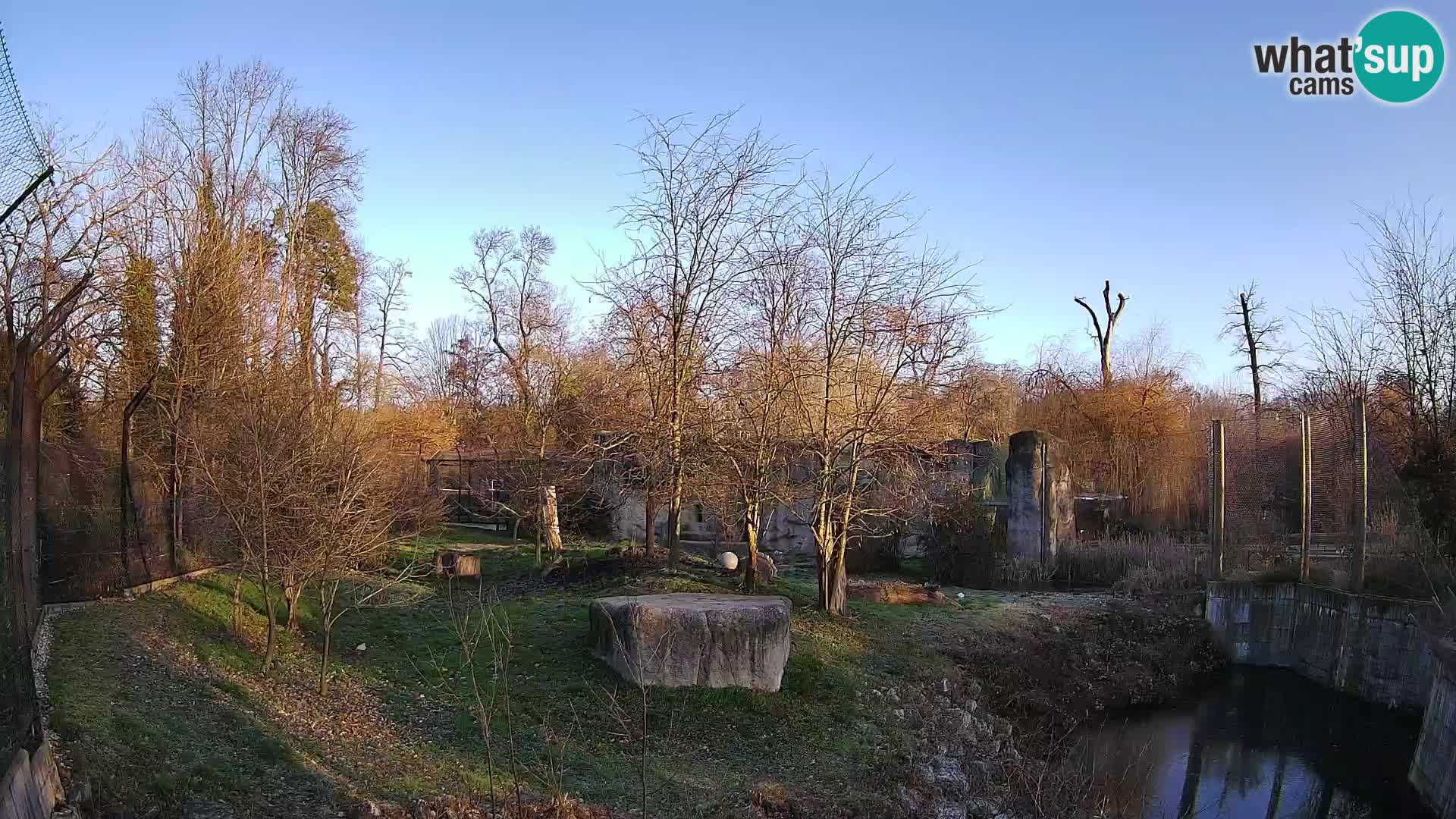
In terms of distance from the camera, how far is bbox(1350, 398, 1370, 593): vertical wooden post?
1255 cm

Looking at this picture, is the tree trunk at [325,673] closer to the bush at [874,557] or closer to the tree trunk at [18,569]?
the tree trunk at [18,569]

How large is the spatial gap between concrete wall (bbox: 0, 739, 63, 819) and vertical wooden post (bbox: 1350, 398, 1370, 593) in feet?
45.1

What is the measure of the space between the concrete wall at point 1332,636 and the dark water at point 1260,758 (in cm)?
32

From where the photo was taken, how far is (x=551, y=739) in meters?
8.05

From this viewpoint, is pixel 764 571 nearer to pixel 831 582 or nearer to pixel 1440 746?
pixel 831 582

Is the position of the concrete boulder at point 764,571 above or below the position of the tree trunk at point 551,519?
below

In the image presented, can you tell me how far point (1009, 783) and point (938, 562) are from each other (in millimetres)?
10688

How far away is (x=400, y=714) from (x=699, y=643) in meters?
2.76

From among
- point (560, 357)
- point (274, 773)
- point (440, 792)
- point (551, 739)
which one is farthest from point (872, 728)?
point (560, 357)

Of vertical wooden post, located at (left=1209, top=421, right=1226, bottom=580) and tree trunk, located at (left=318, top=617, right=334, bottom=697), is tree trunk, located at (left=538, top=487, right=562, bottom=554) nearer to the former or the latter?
tree trunk, located at (left=318, top=617, right=334, bottom=697)

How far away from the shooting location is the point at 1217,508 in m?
16.3

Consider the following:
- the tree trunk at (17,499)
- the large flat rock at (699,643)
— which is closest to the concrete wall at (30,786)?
the tree trunk at (17,499)

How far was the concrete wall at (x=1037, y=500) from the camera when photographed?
763 inches

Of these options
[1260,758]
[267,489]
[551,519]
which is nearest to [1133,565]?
[1260,758]
